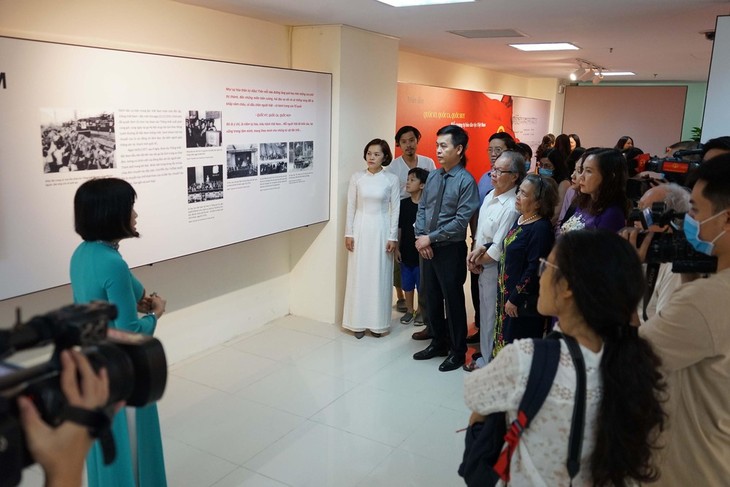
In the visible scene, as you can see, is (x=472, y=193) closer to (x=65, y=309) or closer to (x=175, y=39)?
(x=175, y=39)

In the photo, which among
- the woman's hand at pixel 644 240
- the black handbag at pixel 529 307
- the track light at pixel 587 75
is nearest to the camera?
the woman's hand at pixel 644 240

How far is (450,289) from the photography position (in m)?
4.18

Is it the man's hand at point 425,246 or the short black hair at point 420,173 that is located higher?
the short black hair at point 420,173

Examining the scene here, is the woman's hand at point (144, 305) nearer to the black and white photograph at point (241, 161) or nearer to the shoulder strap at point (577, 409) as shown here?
the shoulder strap at point (577, 409)

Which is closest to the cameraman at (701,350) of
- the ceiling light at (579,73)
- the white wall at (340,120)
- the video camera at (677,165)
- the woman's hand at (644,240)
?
the woman's hand at (644,240)

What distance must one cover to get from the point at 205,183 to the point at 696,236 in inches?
117

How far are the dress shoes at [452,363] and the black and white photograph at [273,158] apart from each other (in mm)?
1939

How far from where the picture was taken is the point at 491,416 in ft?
4.71

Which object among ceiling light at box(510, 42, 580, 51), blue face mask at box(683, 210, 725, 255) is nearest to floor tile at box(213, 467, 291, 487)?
blue face mask at box(683, 210, 725, 255)

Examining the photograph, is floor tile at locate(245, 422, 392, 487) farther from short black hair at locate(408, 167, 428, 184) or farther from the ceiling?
the ceiling

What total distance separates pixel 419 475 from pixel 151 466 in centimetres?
133

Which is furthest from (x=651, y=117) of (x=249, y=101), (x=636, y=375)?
(x=636, y=375)

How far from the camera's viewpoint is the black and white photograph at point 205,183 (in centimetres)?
372

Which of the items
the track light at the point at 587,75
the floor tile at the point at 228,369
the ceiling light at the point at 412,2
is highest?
the track light at the point at 587,75
